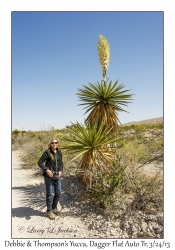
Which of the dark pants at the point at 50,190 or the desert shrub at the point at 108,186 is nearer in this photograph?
the dark pants at the point at 50,190

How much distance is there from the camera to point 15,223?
439cm

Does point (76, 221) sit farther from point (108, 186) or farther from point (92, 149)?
point (92, 149)

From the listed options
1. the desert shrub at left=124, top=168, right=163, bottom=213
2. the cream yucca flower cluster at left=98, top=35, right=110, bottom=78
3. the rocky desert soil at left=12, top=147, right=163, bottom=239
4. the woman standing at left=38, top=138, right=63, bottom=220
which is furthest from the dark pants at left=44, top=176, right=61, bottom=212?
the cream yucca flower cluster at left=98, top=35, right=110, bottom=78

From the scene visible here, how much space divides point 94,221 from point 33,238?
1.22 m

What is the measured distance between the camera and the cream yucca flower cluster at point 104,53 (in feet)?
20.8

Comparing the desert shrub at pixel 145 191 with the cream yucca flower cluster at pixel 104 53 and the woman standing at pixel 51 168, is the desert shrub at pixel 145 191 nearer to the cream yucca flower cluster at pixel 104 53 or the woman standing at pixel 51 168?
the woman standing at pixel 51 168

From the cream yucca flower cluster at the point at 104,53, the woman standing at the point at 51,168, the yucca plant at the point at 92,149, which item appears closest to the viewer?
the woman standing at the point at 51,168

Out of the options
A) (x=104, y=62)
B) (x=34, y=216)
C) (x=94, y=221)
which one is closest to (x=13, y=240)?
(x=34, y=216)

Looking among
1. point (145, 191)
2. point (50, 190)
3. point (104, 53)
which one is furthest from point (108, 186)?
point (104, 53)

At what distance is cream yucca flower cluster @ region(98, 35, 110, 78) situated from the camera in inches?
249

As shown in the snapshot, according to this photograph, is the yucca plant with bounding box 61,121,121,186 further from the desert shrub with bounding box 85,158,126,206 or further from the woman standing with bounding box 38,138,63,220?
the woman standing with bounding box 38,138,63,220

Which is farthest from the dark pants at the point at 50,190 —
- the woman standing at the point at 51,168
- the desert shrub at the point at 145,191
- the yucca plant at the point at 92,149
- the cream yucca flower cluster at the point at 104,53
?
the cream yucca flower cluster at the point at 104,53

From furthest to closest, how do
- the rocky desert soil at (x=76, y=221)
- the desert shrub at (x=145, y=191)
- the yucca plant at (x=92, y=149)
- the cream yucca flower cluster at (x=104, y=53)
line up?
1. the cream yucca flower cluster at (x=104, y=53)
2. the yucca plant at (x=92, y=149)
3. the desert shrub at (x=145, y=191)
4. the rocky desert soil at (x=76, y=221)
